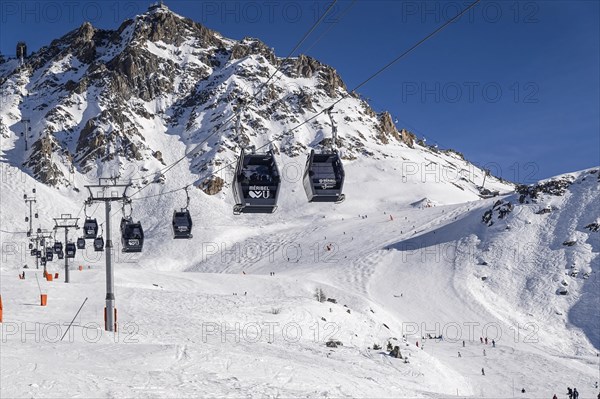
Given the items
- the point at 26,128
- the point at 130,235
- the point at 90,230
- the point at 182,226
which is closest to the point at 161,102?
the point at 26,128

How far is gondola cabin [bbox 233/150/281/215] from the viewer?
1470cm

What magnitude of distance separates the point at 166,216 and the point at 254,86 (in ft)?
220

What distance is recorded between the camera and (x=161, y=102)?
158250mm

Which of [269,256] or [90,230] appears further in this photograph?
[269,256]

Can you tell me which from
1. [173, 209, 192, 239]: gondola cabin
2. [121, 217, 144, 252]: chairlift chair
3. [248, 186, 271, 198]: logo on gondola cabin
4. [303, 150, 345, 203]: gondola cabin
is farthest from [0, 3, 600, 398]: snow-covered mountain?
[303, 150, 345, 203]: gondola cabin

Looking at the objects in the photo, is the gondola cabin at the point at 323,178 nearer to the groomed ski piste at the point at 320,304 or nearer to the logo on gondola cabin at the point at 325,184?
the logo on gondola cabin at the point at 325,184

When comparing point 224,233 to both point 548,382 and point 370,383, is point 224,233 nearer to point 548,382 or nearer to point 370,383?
point 548,382

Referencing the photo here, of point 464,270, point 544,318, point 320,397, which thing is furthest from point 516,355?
point 320,397

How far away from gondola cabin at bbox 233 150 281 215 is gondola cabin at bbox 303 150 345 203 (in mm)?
828

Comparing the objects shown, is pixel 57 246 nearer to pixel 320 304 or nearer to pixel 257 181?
pixel 320 304

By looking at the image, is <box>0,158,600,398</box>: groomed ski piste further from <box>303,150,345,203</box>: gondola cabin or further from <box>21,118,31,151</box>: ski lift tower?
<box>21,118,31,151</box>: ski lift tower

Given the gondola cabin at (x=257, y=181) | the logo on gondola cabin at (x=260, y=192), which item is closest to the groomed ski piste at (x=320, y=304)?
the gondola cabin at (x=257, y=181)

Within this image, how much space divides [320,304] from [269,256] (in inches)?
1573

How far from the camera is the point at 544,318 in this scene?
52812 mm
